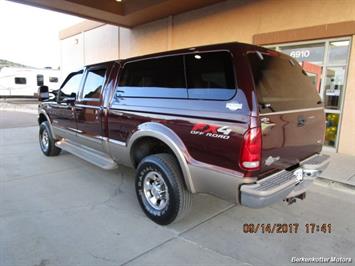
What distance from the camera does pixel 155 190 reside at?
132 inches

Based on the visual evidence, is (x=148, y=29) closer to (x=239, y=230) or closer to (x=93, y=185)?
(x=93, y=185)

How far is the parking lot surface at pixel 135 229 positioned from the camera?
8.68 ft

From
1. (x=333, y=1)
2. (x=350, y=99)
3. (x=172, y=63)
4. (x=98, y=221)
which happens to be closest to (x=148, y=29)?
(x=333, y=1)

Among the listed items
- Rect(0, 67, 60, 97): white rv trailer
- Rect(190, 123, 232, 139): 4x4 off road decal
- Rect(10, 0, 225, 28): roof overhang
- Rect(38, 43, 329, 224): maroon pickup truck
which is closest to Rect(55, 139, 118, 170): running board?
Rect(38, 43, 329, 224): maroon pickup truck

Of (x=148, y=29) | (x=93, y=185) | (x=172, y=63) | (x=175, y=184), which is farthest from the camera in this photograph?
(x=148, y=29)

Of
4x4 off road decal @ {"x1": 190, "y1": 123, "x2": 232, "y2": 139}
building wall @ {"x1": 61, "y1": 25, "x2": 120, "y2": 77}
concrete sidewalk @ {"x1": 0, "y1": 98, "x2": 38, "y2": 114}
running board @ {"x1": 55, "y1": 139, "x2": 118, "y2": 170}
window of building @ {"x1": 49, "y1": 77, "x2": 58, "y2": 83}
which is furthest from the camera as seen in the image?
window of building @ {"x1": 49, "y1": 77, "x2": 58, "y2": 83}

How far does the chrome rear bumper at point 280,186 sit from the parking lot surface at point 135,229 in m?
0.61

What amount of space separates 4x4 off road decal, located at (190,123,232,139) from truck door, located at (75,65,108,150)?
76.9 inches

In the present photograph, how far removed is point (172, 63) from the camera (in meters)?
3.24

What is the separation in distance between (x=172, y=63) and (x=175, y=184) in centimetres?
142

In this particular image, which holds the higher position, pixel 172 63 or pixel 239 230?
pixel 172 63

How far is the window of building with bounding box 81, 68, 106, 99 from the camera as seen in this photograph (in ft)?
14.2

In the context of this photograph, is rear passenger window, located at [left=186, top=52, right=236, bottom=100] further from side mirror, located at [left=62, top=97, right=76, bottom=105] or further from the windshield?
side mirror, located at [left=62, top=97, right=76, bottom=105]
